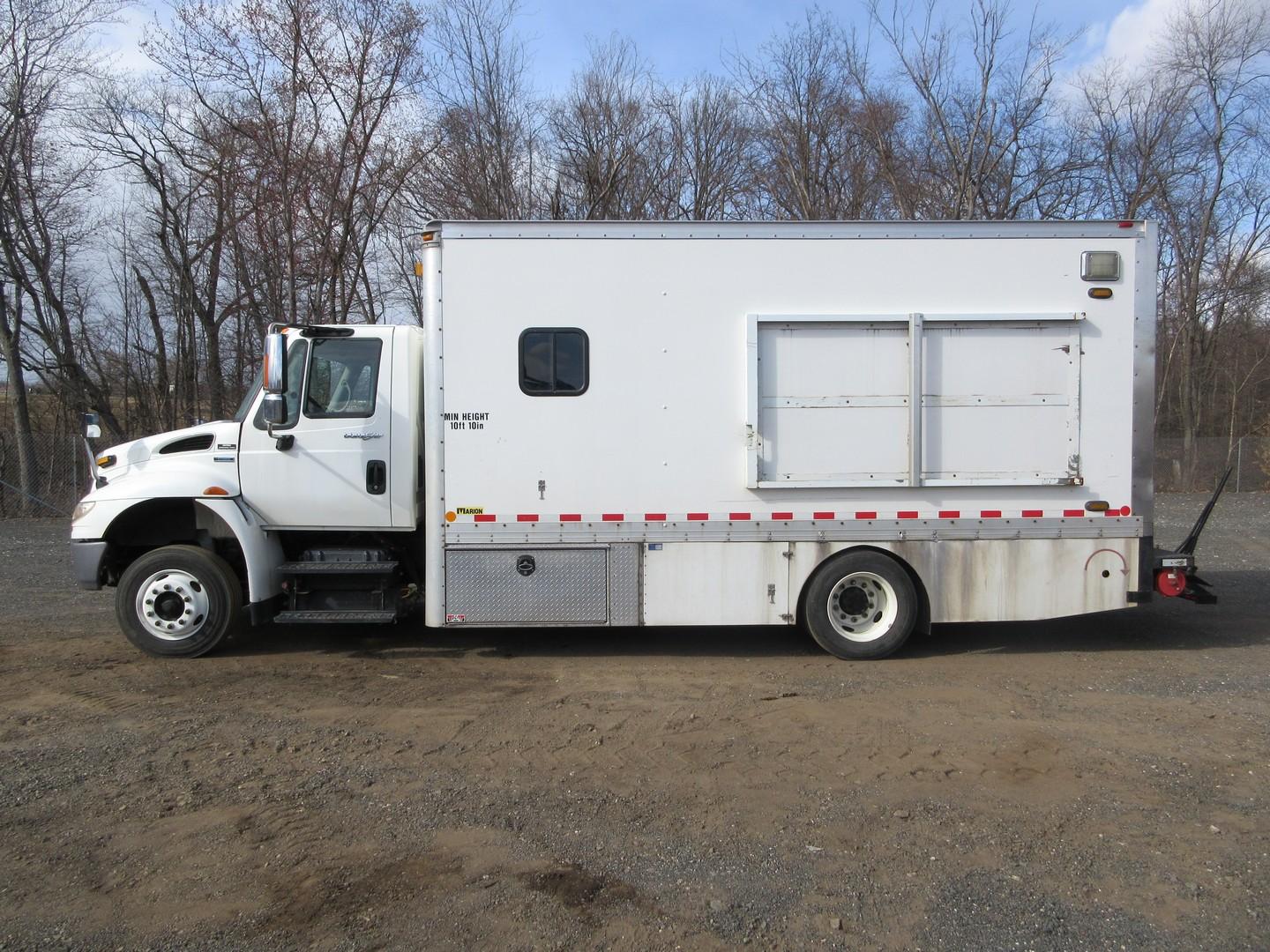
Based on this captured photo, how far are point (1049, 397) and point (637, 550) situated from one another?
3298mm

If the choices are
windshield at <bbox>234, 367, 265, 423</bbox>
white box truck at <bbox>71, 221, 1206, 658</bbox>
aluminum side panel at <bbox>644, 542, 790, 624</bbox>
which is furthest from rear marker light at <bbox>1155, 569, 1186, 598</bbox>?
windshield at <bbox>234, 367, 265, 423</bbox>

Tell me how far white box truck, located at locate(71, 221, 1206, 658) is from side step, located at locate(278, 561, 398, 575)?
0.10 ft

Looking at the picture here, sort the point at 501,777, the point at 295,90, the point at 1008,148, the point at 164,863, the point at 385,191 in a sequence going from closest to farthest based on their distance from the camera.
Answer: the point at 164,863, the point at 501,777, the point at 295,90, the point at 385,191, the point at 1008,148

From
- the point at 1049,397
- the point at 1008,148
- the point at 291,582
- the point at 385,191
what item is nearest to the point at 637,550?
the point at 291,582

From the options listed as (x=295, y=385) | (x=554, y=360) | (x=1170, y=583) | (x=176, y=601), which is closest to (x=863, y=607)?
(x=1170, y=583)

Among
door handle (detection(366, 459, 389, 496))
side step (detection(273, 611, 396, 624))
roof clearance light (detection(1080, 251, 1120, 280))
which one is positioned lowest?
side step (detection(273, 611, 396, 624))

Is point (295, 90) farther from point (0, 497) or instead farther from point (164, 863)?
point (164, 863)

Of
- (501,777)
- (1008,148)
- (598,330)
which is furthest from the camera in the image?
(1008,148)

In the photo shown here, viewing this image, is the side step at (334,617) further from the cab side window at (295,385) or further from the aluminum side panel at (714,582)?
the aluminum side panel at (714,582)

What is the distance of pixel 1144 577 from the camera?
6.61 meters

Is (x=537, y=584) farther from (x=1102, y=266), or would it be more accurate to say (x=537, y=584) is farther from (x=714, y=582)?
(x=1102, y=266)

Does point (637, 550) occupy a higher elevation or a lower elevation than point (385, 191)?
lower

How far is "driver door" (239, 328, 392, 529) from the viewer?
6645 millimetres

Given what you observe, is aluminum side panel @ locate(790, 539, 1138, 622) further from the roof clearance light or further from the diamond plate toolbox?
the roof clearance light
